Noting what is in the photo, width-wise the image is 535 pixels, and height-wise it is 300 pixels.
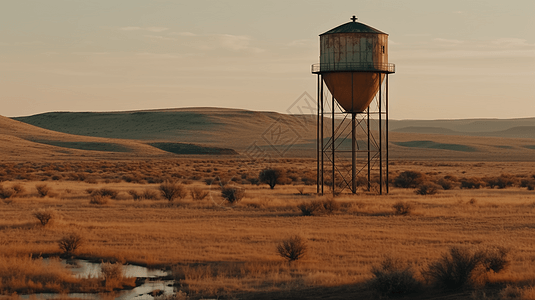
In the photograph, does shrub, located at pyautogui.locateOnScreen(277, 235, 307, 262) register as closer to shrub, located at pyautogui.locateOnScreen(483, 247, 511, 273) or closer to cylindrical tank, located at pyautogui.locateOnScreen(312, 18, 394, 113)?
shrub, located at pyautogui.locateOnScreen(483, 247, 511, 273)

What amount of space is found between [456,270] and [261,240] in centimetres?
832

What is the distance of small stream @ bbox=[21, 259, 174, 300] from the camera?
46.0 feet

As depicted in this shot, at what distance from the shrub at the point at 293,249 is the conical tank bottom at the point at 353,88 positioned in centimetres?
2343

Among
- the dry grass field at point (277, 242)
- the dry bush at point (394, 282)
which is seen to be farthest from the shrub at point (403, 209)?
the dry bush at point (394, 282)

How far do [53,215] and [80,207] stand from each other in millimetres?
7049

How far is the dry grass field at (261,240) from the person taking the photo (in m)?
14.5

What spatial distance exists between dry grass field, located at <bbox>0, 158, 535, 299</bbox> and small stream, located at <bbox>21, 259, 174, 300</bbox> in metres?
0.38

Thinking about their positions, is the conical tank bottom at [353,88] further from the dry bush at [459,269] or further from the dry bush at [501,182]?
the dry bush at [459,269]

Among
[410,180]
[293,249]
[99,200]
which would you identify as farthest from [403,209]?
[410,180]

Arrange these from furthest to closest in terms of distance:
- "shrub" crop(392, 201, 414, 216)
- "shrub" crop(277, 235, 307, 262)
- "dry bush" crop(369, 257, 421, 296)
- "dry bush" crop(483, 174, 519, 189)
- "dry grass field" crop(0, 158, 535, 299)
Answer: "dry bush" crop(483, 174, 519, 189), "shrub" crop(392, 201, 414, 216), "shrub" crop(277, 235, 307, 262), "dry grass field" crop(0, 158, 535, 299), "dry bush" crop(369, 257, 421, 296)

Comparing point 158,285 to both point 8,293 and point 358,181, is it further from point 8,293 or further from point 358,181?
point 358,181

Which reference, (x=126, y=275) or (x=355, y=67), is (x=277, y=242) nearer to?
(x=126, y=275)

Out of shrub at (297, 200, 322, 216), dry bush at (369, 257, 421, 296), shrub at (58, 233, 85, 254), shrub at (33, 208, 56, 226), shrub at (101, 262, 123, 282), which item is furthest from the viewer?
shrub at (297, 200, 322, 216)

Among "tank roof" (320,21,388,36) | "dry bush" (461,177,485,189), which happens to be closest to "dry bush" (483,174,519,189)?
"dry bush" (461,177,485,189)
